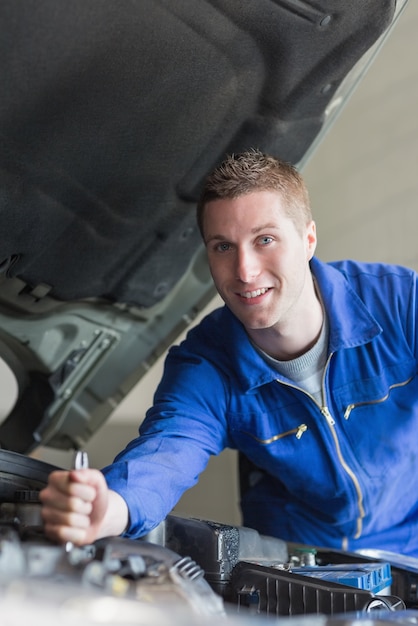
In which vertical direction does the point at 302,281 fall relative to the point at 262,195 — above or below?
below

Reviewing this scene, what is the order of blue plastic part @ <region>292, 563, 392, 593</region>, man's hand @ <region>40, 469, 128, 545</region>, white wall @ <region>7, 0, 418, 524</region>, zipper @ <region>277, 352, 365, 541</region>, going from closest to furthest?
man's hand @ <region>40, 469, 128, 545</region> → blue plastic part @ <region>292, 563, 392, 593</region> → zipper @ <region>277, 352, 365, 541</region> → white wall @ <region>7, 0, 418, 524</region>

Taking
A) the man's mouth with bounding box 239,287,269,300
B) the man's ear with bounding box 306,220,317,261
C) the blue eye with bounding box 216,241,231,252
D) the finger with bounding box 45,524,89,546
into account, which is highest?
the man's ear with bounding box 306,220,317,261

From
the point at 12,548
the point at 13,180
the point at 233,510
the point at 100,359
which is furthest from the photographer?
the point at 233,510

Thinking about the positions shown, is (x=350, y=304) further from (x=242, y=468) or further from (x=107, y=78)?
(x=107, y=78)

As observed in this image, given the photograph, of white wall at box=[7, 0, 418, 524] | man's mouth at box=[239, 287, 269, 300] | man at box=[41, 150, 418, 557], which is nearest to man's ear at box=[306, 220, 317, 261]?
man at box=[41, 150, 418, 557]

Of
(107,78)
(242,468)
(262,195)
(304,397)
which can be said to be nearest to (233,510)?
(242,468)

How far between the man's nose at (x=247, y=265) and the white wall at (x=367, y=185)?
1.83 metres

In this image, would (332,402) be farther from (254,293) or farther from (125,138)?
(125,138)

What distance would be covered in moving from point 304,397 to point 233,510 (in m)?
2.29

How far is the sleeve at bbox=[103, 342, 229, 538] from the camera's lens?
1351 mm

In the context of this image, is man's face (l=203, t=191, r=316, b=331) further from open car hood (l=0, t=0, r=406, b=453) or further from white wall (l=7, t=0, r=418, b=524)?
white wall (l=7, t=0, r=418, b=524)

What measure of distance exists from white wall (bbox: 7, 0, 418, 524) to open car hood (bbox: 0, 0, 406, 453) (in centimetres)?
125

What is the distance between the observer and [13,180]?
153 cm

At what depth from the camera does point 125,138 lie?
157 cm
